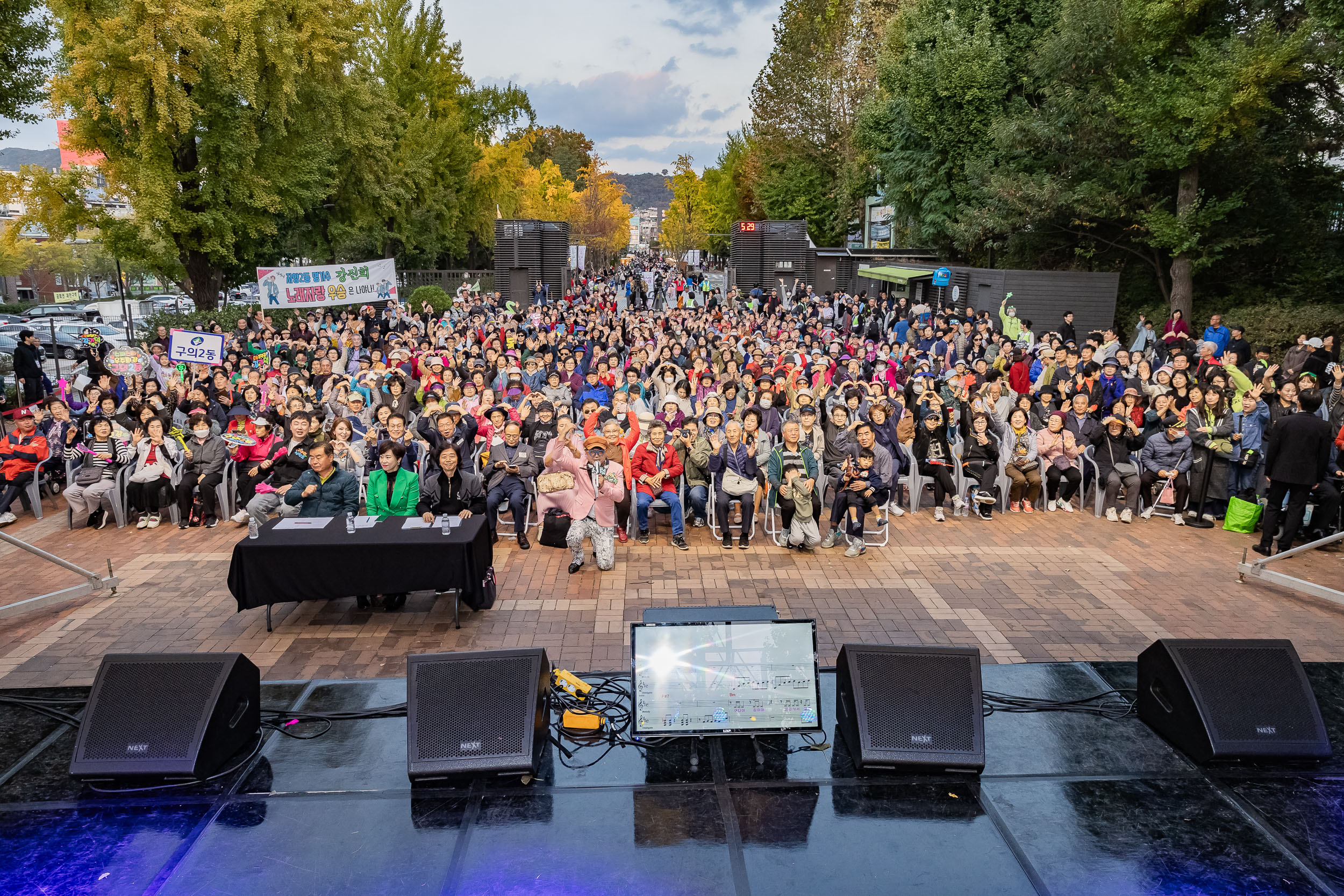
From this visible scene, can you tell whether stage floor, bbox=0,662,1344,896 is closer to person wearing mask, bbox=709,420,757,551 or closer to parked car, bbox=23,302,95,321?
person wearing mask, bbox=709,420,757,551

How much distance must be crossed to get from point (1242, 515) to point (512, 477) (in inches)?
354

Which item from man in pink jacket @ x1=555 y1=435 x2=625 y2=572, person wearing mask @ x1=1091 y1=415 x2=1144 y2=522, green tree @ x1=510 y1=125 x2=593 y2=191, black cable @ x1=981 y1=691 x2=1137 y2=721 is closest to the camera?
black cable @ x1=981 y1=691 x2=1137 y2=721

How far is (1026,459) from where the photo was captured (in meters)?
10.8

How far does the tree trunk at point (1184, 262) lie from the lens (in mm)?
20781

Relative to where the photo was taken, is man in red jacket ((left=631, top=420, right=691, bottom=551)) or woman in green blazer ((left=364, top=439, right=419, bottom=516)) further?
man in red jacket ((left=631, top=420, right=691, bottom=551))

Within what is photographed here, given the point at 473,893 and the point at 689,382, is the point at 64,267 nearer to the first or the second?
the point at 689,382

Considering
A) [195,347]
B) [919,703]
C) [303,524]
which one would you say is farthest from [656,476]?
[195,347]

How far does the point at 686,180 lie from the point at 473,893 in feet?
311

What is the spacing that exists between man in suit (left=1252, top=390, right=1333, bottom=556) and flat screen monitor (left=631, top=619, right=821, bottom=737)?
7.40 m

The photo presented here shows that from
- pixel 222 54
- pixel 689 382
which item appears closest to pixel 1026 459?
pixel 689 382

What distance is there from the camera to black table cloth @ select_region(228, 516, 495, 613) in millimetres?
7199

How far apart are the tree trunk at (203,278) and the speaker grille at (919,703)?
24.0 m

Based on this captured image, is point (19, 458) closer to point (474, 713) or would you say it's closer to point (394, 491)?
point (394, 491)

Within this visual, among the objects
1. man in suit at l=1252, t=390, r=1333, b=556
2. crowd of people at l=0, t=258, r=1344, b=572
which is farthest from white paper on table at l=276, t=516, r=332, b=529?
man in suit at l=1252, t=390, r=1333, b=556
